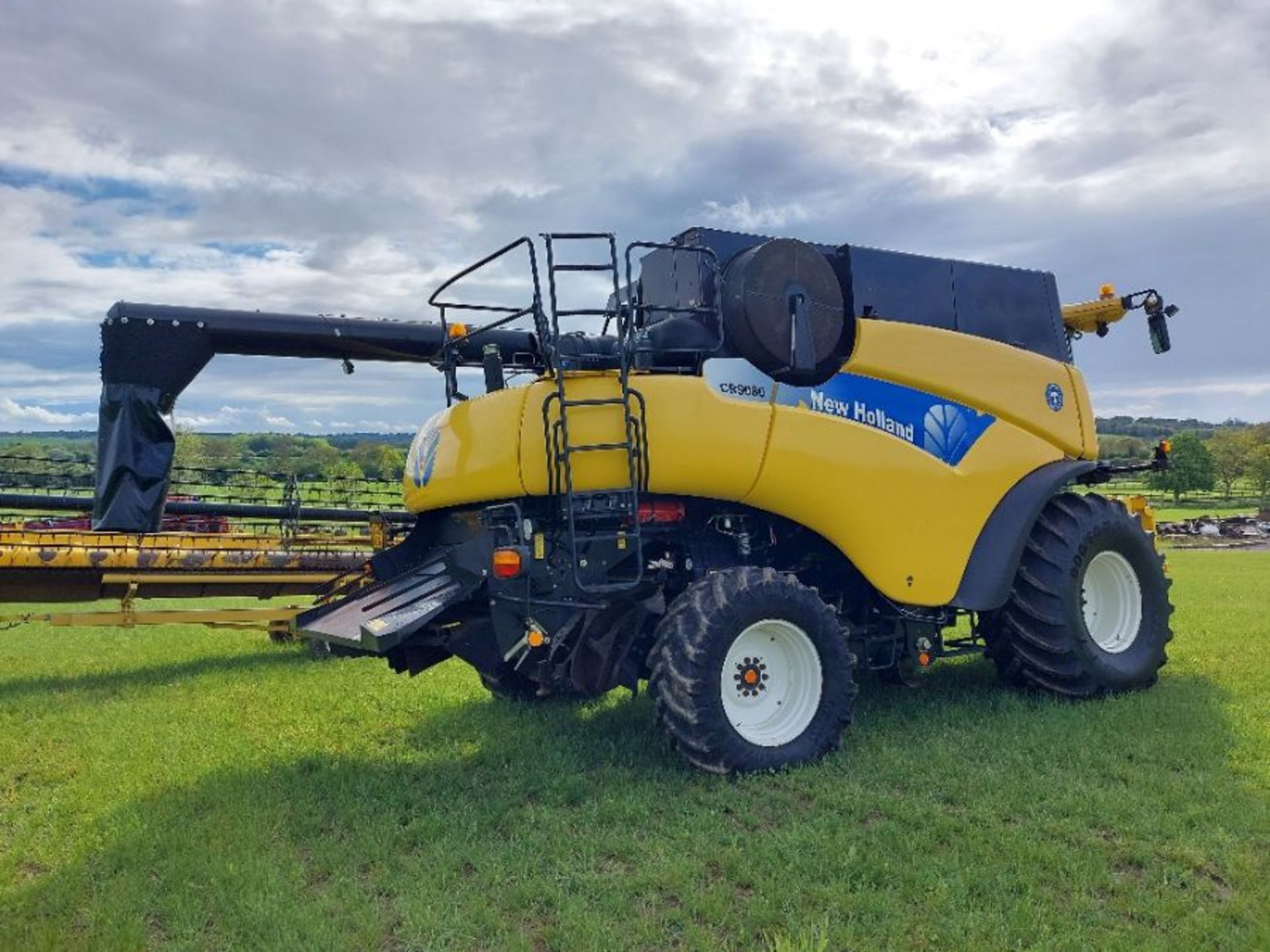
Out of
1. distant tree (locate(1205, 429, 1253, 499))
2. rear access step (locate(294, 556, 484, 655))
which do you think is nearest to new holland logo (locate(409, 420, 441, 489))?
rear access step (locate(294, 556, 484, 655))

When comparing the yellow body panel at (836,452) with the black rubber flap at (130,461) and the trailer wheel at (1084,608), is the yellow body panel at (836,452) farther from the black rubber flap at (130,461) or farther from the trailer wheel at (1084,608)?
the black rubber flap at (130,461)

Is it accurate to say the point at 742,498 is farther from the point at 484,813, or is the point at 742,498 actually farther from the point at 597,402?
the point at 484,813

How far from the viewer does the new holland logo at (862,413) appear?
20.8 ft

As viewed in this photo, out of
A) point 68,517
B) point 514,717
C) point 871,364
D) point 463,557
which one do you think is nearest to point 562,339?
point 463,557

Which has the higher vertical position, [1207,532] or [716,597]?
[716,597]

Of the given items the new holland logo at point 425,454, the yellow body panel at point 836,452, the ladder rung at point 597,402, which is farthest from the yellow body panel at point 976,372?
the new holland logo at point 425,454

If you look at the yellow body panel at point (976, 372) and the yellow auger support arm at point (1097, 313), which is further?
the yellow auger support arm at point (1097, 313)

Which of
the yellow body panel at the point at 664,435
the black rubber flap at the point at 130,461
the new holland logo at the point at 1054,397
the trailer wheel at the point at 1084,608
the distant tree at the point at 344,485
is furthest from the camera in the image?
the distant tree at the point at 344,485

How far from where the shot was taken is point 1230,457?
9331cm

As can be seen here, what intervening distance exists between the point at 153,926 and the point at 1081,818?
4216 millimetres

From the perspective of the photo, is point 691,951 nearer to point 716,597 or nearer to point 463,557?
point 716,597

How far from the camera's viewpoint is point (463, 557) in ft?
20.7

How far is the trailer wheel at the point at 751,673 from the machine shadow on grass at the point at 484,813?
21 cm

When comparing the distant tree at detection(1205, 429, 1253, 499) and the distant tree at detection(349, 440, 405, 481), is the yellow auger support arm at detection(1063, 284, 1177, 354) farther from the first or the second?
the distant tree at detection(1205, 429, 1253, 499)
